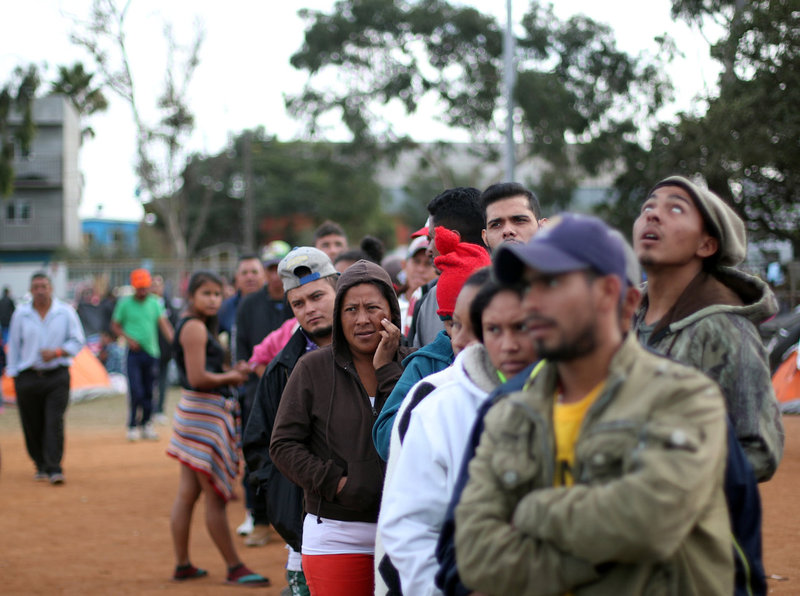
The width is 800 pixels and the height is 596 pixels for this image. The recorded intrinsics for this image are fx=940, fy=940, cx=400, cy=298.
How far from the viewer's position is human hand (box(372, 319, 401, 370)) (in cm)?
380

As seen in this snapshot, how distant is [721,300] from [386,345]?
1.40 m

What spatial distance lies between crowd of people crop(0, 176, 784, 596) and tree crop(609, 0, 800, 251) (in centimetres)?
1222

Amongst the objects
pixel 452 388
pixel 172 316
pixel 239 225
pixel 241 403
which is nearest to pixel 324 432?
pixel 452 388

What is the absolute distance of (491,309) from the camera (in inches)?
102

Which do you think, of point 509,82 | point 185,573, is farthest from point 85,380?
point 185,573

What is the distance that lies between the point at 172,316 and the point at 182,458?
10.8m

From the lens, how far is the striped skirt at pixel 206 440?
21.6 ft

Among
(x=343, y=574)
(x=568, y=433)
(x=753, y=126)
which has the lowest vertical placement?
(x=343, y=574)

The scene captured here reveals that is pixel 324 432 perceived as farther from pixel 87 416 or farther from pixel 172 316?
pixel 87 416

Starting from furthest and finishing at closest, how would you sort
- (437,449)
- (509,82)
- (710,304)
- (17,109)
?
(17,109)
(509,82)
(710,304)
(437,449)

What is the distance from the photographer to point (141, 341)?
45.1ft

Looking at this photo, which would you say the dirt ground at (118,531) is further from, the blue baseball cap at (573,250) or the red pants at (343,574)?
the blue baseball cap at (573,250)


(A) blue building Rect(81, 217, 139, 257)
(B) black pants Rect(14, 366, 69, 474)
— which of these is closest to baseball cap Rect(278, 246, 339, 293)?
(B) black pants Rect(14, 366, 69, 474)

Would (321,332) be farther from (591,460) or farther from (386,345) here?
(591,460)
